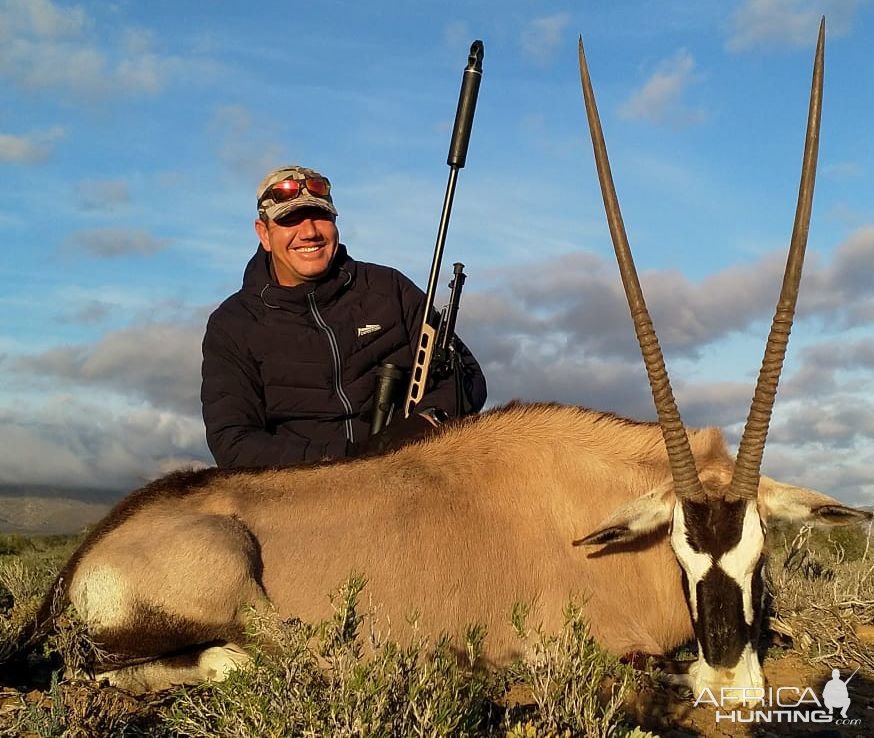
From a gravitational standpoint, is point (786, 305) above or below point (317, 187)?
below

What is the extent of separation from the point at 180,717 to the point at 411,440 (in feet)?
8.34

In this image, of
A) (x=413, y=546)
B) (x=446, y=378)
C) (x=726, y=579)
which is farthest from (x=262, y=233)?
(x=726, y=579)

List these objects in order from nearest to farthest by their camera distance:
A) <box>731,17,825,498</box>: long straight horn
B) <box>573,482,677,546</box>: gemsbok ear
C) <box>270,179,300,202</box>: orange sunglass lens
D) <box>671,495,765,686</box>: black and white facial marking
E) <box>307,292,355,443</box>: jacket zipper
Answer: <box>671,495,765,686</box>: black and white facial marking
<box>731,17,825,498</box>: long straight horn
<box>573,482,677,546</box>: gemsbok ear
<box>307,292,355,443</box>: jacket zipper
<box>270,179,300,202</box>: orange sunglass lens

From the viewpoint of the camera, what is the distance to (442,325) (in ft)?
23.3

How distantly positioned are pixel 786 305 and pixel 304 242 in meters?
3.82

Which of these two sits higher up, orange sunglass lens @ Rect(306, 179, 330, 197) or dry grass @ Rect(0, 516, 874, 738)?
orange sunglass lens @ Rect(306, 179, 330, 197)

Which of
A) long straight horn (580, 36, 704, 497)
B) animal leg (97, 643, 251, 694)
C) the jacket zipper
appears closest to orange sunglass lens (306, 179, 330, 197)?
the jacket zipper

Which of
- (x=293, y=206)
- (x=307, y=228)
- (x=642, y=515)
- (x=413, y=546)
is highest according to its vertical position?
(x=293, y=206)

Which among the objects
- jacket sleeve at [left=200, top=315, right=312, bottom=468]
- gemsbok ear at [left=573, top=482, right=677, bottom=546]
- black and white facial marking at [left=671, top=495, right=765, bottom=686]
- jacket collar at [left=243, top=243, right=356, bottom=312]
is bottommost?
black and white facial marking at [left=671, top=495, right=765, bottom=686]

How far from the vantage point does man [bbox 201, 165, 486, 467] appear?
21.4 ft

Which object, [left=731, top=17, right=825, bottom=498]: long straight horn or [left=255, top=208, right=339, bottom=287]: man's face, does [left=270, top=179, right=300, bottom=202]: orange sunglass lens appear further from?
[left=731, top=17, right=825, bottom=498]: long straight horn

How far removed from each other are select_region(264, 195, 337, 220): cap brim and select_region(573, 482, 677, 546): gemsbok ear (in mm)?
3557

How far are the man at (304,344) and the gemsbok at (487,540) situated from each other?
1.17 metres

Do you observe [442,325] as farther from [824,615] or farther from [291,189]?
[824,615]
